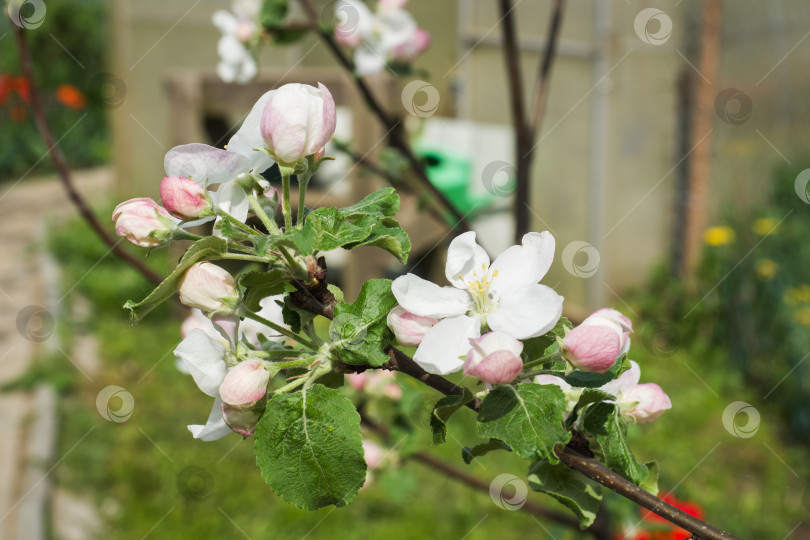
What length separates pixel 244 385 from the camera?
1.47 feet

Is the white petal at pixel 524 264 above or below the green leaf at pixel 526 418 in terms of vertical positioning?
above

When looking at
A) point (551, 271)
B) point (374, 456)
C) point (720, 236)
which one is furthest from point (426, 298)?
point (551, 271)

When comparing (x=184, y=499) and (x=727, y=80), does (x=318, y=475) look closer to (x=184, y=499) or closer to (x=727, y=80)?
(x=184, y=499)

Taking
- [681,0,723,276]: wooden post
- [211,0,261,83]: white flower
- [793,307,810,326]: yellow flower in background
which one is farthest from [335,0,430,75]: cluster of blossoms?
[681,0,723,276]: wooden post

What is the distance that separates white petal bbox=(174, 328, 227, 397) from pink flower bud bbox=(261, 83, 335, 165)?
0.40 ft

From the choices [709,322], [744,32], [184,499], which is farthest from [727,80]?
[184,499]

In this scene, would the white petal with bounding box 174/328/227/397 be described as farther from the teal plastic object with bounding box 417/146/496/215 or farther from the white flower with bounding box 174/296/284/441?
the teal plastic object with bounding box 417/146/496/215

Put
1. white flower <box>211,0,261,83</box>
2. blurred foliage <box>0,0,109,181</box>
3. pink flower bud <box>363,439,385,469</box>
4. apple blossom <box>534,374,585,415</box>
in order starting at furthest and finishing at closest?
blurred foliage <box>0,0,109,181</box> < pink flower bud <box>363,439,385,469</box> < white flower <box>211,0,261,83</box> < apple blossom <box>534,374,585,415</box>

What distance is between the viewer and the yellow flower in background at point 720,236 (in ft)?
10.6

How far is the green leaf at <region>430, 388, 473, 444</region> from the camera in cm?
45

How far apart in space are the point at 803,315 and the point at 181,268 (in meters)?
2.92

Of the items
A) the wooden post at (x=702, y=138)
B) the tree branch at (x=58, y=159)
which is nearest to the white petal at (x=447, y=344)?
the tree branch at (x=58, y=159)

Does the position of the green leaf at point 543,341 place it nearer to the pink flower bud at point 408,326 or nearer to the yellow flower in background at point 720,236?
the pink flower bud at point 408,326

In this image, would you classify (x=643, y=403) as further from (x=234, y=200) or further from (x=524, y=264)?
(x=234, y=200)
